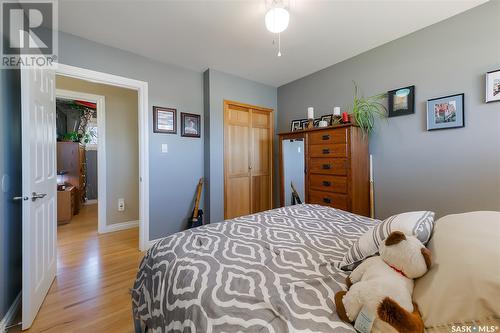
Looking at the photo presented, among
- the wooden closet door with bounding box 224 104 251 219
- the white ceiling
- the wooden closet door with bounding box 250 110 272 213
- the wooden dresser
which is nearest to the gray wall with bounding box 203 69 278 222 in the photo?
the wooden closet door with bounding box 224 104 251 219

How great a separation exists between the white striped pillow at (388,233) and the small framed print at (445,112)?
1.57 m

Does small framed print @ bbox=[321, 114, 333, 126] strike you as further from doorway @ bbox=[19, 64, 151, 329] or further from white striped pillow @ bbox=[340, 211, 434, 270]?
doorway @ bbox=[19, 64, 151, 329]

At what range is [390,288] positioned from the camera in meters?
0.60

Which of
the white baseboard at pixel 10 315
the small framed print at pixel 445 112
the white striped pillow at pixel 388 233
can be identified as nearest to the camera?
the white striped pillow at pixel 388 233

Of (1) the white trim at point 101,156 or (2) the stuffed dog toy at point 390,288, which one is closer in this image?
(2) the stuffed dog toy at point 390,288

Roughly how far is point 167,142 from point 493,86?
10.9ft

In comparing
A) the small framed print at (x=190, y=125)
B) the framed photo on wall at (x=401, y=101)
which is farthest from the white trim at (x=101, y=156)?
the framed photo on wall at (x=401, y=101)

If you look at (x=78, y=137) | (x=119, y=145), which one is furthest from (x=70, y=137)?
(x=119, y=145)

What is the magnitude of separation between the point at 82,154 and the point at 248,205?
4568 millimetres

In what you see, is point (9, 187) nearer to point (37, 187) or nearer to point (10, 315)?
point (37, 187)

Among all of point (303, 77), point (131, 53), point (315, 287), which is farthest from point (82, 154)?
point (315, 287)

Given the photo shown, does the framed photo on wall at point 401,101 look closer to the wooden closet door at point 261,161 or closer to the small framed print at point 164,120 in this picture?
the wooden closet door at point 261,161

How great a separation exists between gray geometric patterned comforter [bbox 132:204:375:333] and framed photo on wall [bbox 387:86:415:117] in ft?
5.09

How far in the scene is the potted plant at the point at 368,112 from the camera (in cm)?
242
